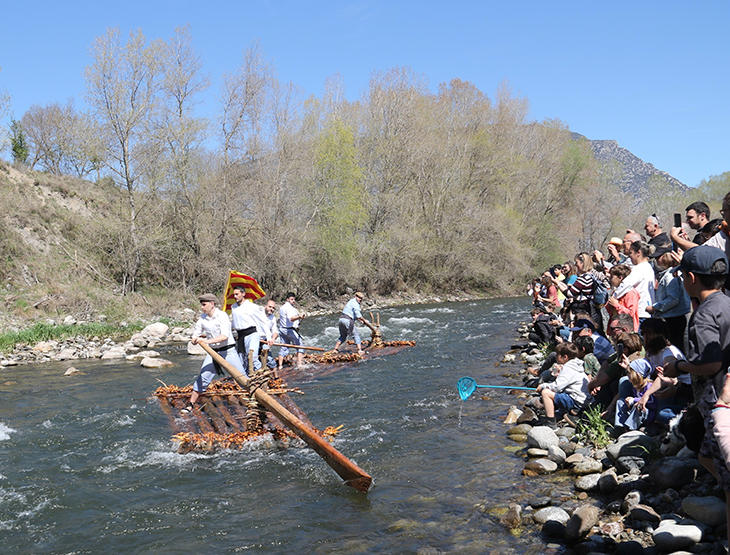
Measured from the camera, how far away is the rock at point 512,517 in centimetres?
505

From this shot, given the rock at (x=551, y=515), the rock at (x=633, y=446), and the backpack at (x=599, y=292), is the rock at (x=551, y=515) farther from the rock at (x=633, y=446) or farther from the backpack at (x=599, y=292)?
the backpack at (x=599, y=292)

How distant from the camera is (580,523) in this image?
455 cm

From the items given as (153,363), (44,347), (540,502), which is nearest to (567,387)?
(540,502)

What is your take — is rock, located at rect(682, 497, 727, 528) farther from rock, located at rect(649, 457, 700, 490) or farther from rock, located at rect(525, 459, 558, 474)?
rock, located at rect(525, 459, 558, 474)

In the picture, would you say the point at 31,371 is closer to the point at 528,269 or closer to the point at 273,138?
the point at 273,138

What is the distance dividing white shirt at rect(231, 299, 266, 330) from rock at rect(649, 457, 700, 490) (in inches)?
→ 256

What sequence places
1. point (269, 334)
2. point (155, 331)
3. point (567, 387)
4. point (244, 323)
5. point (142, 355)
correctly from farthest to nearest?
point (155, 331)
point (142, 355)
point (269, 334)
point (244, 323)
point (567, 387)

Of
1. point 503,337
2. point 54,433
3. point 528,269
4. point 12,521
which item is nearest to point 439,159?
point 528,269

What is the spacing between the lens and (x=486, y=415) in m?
8.91

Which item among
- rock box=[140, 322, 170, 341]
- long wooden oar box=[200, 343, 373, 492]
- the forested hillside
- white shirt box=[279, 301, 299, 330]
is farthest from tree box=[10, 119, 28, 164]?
long wooden oar box=[200, 343, 373, 492]

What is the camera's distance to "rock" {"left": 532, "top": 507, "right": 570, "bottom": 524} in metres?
4.83

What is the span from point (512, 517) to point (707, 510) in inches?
63.3

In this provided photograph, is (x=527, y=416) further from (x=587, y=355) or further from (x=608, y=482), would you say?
(x=608, y=482)

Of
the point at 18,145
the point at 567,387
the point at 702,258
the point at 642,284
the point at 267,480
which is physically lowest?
the point at 267,480
